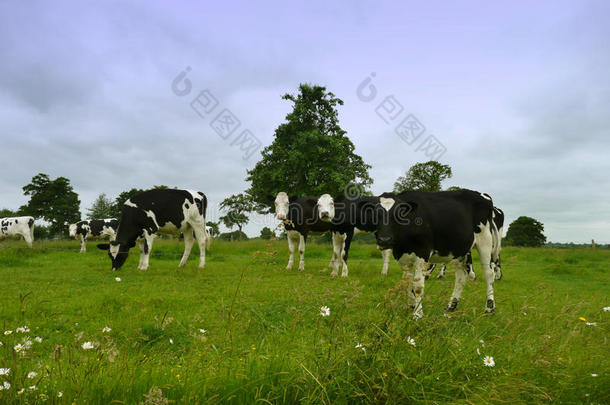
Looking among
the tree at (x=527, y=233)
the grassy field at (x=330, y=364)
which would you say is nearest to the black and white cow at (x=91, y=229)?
the grassy field at (x=330, y=364)

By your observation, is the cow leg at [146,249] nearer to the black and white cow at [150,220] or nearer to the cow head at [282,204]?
the black and white cow at [150,220]

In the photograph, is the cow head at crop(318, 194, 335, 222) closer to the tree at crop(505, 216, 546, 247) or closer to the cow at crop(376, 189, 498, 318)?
the cow at crop(376, 189, 498, 318)

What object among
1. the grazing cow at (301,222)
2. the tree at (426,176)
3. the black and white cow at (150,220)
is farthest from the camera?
the tree at (426,176)

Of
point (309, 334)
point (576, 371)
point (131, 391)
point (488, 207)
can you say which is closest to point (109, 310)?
point (309, 334)

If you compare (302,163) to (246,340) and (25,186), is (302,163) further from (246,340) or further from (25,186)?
(25,186)

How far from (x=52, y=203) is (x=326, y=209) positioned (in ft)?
186

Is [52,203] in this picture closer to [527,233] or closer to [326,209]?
[326,209]

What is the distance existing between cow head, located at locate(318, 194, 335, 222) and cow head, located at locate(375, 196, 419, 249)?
5.22 m

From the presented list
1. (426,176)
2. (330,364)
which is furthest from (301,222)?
(426,176)

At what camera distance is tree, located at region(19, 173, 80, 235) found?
51.4 meters

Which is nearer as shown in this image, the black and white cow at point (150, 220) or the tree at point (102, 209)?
the black and white cow at point (150, 220)

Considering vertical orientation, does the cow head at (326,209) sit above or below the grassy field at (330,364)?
above

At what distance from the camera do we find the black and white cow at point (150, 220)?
1085 cm

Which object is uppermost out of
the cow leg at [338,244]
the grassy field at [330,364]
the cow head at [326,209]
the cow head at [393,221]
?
the cow head at [326,209]
